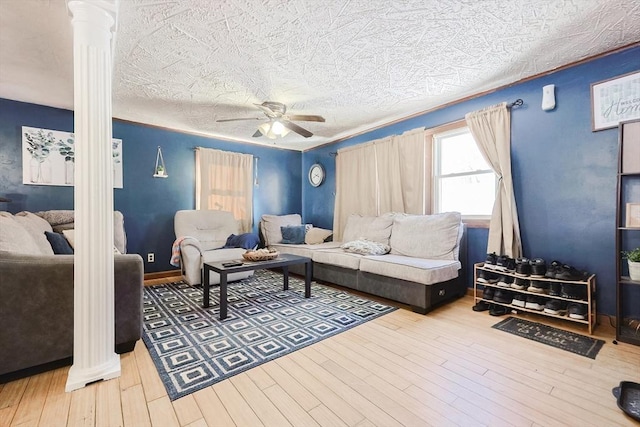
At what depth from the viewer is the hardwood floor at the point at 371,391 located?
1.25 meters

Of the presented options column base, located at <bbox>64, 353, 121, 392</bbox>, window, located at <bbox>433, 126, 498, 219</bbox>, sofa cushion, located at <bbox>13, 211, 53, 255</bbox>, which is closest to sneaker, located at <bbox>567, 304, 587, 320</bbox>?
window, located at <bbox>433, 126, 498, 219</bbox>

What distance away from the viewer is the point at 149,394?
141cm

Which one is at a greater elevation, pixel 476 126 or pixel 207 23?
pixel 207 23

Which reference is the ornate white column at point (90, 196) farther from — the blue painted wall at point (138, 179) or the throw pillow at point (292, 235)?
the throw pillow at point (292, 235)

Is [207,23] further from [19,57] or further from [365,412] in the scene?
[365,412]

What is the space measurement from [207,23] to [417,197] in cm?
296

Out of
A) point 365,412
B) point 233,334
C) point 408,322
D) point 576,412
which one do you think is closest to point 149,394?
point 233,334

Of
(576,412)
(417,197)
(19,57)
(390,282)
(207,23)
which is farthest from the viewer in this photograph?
(417,197)

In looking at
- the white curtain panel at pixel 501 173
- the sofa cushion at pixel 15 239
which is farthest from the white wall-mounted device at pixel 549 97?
the sofa cushion at pixel 15 239

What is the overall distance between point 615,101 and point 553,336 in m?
1.96

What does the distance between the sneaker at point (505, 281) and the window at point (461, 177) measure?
797 millimetres

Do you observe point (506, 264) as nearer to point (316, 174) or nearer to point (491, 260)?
point (491, 260)

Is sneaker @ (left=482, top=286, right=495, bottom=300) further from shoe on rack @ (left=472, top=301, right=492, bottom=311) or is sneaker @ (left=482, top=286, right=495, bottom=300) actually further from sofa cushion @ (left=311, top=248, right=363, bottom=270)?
sofa cushion @ (left=311, top=248, right=363, bottom=270)

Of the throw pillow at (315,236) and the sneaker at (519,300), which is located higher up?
the throw pillow at (315,236)
